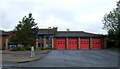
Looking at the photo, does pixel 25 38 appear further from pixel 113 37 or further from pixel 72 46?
pixel 113 37

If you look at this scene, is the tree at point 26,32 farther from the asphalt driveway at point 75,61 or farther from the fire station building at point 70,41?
the asphalt driveway at point 75,61

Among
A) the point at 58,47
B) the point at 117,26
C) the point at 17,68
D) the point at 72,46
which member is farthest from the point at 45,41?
the point at 17,68

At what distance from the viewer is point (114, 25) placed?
131 ft

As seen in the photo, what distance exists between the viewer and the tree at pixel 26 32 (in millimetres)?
35397

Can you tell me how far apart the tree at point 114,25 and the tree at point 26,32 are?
62.3 ft

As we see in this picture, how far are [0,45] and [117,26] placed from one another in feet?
112

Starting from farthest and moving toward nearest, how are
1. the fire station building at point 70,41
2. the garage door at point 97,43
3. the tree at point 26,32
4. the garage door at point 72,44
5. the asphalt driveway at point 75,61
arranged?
1. the garage door at point 72,44
2. the garage door at point 97,43
3. the fire station building at point 70,41
4. the tree at point 26,32
5. the asphalt driveway at point 75,61

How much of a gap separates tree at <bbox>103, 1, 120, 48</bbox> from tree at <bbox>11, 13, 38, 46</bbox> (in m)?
19.0

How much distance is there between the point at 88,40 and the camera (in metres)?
47.9

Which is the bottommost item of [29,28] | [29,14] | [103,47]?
[103,47]

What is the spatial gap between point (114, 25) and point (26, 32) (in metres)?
21.9

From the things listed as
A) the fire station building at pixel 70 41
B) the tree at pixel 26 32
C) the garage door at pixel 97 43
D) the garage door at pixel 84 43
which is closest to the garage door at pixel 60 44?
the fire station building at pixel 70 41

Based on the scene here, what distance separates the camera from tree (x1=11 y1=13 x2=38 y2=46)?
116 feet

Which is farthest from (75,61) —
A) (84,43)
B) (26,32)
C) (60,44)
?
(84,43)
